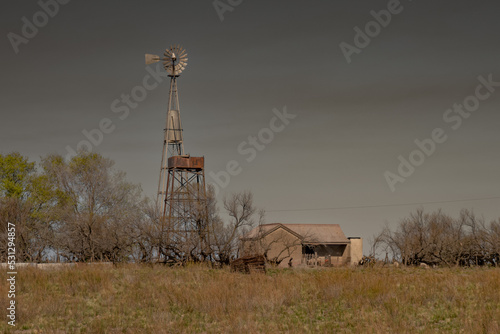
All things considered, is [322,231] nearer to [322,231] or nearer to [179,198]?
[322,231]

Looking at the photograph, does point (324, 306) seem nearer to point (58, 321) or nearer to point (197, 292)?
point (197, 292)

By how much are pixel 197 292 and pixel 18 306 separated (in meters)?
5.14

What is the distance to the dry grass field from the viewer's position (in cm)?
1353

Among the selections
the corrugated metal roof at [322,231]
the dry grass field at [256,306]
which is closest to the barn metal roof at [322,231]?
the corrugated metal roof at [322,231]

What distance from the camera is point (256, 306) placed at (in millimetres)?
16016

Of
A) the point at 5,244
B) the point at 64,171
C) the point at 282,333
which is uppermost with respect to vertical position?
the point at 64,171

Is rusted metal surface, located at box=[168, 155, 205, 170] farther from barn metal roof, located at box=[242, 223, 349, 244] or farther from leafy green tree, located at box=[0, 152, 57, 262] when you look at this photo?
barn metal roof, located at box=[242, 223, 349, 244]

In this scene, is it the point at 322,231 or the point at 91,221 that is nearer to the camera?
the point at 91,221

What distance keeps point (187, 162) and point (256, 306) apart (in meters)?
23.2

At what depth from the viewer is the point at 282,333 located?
12.8m

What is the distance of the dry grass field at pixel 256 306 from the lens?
1353cm

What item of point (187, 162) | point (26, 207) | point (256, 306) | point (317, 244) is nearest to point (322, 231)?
point (317, 244)

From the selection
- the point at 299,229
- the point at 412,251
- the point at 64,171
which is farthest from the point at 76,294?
the point at 299,229

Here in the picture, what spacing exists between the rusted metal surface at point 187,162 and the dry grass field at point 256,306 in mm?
17473
